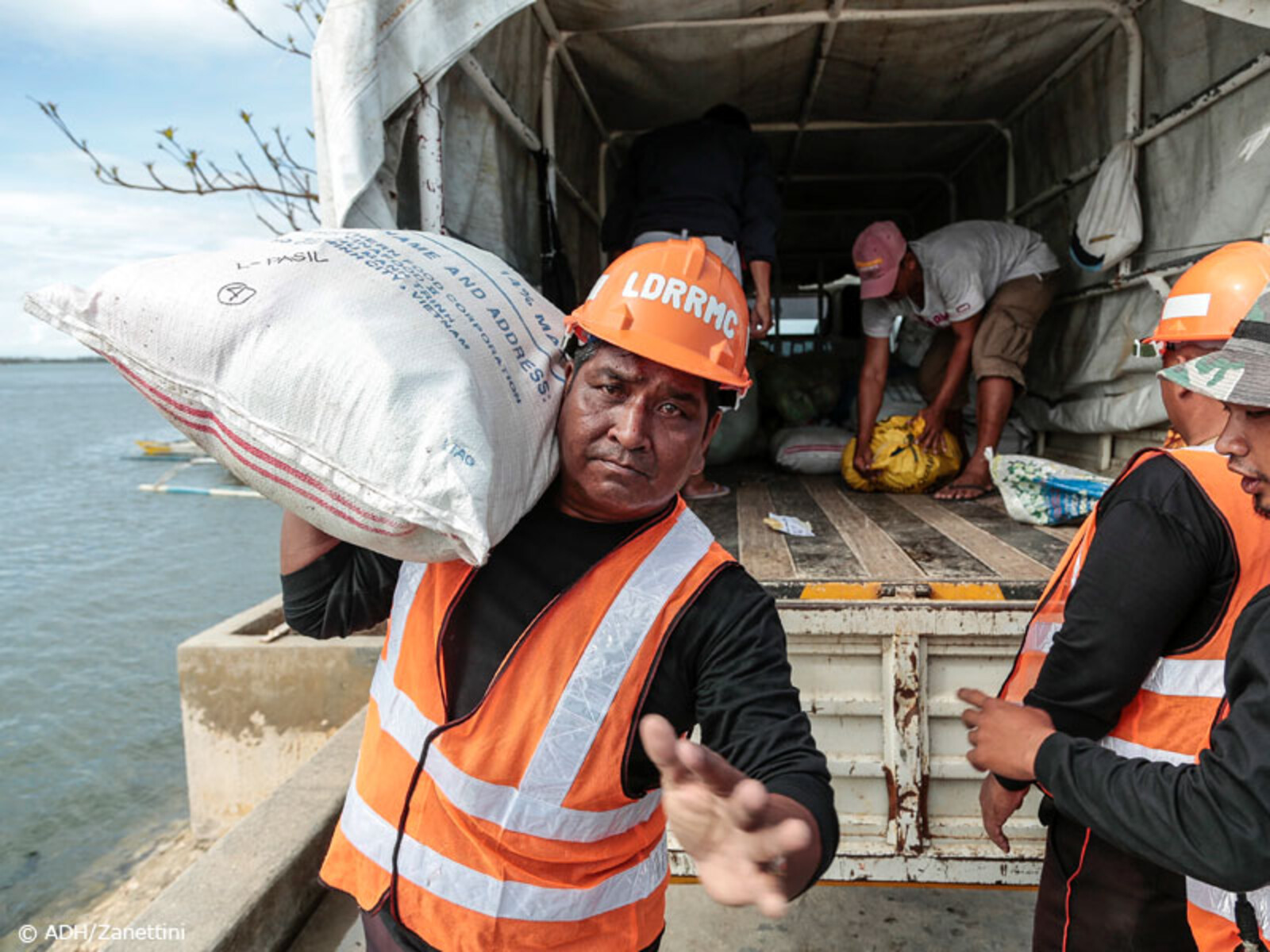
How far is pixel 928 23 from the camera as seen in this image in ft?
11.9

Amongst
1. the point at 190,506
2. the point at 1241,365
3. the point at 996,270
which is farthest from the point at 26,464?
the point at 1241,365

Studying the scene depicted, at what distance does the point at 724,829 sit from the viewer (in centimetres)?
77

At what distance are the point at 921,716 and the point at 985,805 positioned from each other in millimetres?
525

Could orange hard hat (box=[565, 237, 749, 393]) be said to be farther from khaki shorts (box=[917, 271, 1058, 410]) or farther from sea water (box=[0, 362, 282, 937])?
khaki shorts (box=[917, 271, 1058, 410])

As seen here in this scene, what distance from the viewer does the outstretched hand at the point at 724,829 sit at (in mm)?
751

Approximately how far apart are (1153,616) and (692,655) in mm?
701

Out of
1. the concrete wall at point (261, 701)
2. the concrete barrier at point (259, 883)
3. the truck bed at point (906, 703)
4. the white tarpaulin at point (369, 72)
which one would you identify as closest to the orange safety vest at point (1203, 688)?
the truck bed at point (906, 703)

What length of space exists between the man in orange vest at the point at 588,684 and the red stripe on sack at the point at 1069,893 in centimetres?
68

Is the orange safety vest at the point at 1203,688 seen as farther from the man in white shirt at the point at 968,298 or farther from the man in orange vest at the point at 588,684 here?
the man in white shirt at the point at 968,298

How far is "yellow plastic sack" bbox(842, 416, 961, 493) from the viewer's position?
3916 mm

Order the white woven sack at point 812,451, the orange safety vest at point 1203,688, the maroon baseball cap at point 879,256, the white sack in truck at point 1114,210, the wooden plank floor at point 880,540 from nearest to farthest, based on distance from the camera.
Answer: the orange safety vest at point 1203,688 < the wooden plank floor at point 880,540 < the white sack in truck at point 1114,210 < the maroon baseball cap at point 879,256 < the white woven sack at point 812,451

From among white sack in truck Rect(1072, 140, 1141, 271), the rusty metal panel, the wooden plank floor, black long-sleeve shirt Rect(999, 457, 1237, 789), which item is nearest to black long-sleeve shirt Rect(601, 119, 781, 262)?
the wooden plank floor

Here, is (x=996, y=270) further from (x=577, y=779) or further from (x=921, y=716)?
(x=577, y=779)

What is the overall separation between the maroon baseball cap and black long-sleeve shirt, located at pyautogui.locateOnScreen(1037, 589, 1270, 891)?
3330 mm
